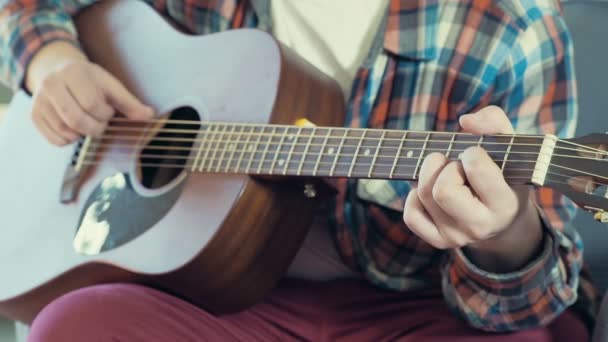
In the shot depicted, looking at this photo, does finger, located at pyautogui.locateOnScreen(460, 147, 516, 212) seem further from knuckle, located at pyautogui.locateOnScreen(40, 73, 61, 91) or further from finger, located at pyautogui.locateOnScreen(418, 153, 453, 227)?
knuckle, located at pyautogui.locateOnScreen(40, 73, 61, 91)

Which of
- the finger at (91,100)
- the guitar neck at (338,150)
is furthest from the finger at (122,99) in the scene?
the guitar neck at (338,150)

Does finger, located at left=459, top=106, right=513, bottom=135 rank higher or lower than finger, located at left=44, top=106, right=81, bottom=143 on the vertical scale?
higher

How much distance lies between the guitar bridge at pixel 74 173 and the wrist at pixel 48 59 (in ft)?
0.36

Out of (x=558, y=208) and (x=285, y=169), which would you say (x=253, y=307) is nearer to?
(x=285, y=169)

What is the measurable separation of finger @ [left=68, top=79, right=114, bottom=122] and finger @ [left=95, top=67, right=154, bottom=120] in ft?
0.03

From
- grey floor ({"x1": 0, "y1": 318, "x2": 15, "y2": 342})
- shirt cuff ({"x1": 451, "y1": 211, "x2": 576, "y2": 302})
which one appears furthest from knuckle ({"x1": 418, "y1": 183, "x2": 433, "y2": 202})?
grey floor ({"x1": 0, "y1": 318, "x2": 15, "y2": 342})

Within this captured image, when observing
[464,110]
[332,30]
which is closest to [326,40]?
[332,30]

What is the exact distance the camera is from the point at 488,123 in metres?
0.60

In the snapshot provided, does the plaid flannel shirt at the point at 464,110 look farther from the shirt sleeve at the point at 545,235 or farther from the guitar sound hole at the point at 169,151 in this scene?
the guitar sound hole at the point at 169,151

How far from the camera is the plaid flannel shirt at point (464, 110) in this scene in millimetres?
772

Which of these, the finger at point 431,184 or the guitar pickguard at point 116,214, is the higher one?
the finger at point 431,184

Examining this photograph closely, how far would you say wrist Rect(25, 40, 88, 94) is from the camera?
100 centimetres

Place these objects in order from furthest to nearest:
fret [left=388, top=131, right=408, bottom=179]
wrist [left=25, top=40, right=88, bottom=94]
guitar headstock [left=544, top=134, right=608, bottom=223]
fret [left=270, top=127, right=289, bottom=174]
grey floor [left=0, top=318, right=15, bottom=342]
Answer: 1. grey floor [left=0, top=318, right=15, bottom=342]
2. wrist [left=25, top=40, right=88, bottom=94]
3. fret [left=270, top=127, right=289, bottom=174]
4. fret [left=388, top=131, right=408, bottom=179]
5. guitar headstock [left=544, top=134, right=608, bottom=223]

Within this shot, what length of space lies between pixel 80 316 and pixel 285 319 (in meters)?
0.25
